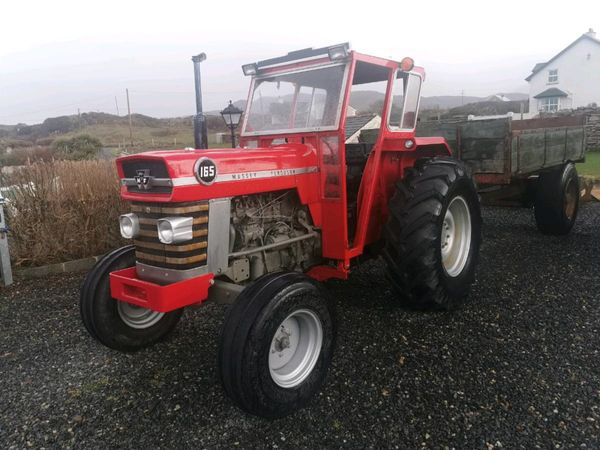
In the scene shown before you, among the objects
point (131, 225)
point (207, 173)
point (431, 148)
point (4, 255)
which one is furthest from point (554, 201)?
point (4, 255)

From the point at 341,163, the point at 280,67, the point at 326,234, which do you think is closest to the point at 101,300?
the point at 326,234

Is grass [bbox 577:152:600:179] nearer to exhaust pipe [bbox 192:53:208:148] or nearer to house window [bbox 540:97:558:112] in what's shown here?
exhaust pipe [bbox 192:53:208:148]

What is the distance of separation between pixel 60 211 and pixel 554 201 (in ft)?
21.8

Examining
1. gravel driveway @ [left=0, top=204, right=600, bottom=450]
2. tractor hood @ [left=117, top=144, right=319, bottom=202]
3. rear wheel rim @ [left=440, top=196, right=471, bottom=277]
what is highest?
tractor hood @ [left=117, top=144, right=319, bottom=202]

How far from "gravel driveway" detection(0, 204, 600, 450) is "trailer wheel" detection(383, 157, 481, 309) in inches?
10.4

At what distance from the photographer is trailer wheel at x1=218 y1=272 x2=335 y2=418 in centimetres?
251

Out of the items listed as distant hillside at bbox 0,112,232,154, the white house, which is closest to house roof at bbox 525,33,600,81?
the white house

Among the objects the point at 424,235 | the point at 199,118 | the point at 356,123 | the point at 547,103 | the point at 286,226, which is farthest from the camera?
the point at 547,103

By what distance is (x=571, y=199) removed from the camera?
686cm

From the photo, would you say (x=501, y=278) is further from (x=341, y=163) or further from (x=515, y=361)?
(x=341, y=163)

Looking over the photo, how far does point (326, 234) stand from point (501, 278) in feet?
7.94

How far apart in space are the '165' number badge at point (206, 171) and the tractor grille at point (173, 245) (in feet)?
0.47

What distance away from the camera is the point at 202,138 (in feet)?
20.0

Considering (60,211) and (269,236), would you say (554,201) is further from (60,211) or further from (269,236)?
(60,211)
